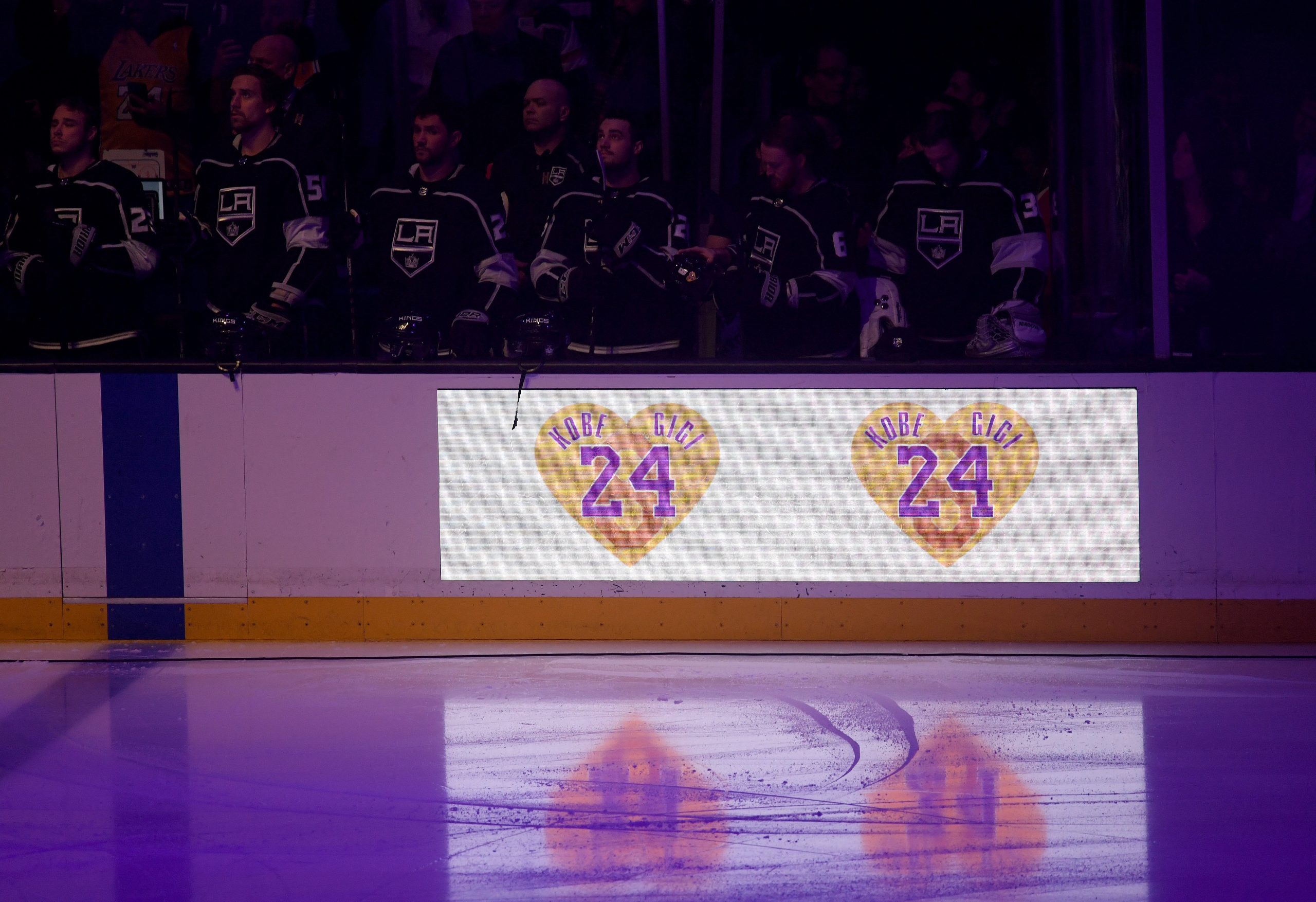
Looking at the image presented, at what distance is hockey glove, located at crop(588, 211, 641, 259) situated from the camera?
218 inches

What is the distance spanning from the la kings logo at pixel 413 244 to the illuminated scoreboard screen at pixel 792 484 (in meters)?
0.88

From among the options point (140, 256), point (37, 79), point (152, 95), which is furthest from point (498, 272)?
point (37, 79)

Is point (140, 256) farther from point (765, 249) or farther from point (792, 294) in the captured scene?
point (792, 294)

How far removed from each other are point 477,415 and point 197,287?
2193 millimetres

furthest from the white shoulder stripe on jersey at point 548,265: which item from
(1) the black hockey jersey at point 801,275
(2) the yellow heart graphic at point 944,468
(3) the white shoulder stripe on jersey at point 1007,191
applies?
(3) the white shoulder stripe on jersey at point 1007,191

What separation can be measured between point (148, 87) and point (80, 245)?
1347mm

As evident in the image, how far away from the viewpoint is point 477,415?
512 centimetres

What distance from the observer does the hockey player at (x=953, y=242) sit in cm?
552

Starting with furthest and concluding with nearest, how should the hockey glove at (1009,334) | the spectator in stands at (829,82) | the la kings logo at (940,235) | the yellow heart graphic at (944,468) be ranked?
1. the spectator in stands at (829,82)
2. the la kings logo at (940,235)
3. the hockey glove at (1009,334)
4. the yellow heart graphic at (944,468)

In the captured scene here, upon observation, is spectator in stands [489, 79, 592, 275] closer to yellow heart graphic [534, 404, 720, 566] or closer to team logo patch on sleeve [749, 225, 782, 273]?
team logo patch on sleeve [749, 225, 782, 273]

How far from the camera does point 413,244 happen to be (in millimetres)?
5684

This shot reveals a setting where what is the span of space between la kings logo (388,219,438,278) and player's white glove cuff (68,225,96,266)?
4.48 ft

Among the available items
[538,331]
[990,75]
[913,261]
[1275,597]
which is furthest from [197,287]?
[1275,597]

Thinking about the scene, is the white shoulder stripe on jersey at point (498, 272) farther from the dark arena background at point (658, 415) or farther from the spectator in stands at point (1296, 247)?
the spectator in stands at point (1296, 247)
